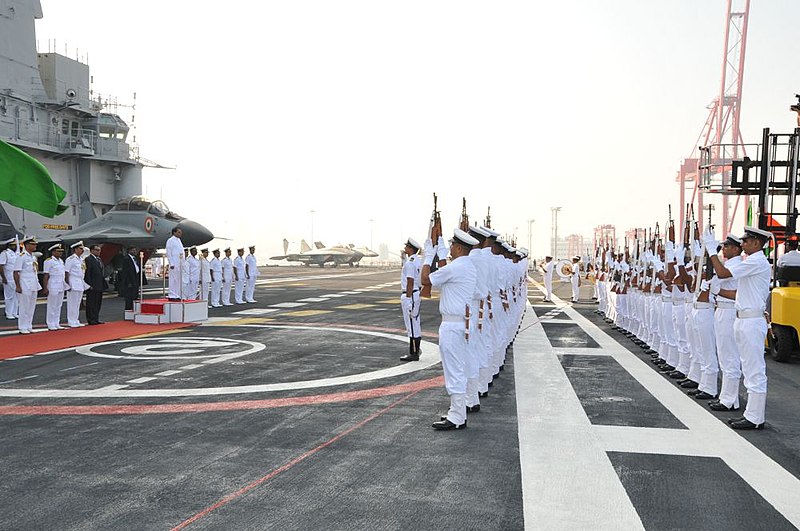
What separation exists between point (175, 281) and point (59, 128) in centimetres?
1824

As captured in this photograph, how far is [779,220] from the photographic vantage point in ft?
47.0

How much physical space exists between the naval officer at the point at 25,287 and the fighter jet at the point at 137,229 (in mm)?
9277

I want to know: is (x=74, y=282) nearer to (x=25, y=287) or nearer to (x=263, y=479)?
(x=25, y=287)

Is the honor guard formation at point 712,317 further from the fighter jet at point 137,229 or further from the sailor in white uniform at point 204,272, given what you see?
the fighter jet at point 137,229

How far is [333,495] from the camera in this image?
464 centimetres

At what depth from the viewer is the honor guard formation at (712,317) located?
6.93 meters

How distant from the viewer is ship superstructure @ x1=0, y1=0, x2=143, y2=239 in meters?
29.9

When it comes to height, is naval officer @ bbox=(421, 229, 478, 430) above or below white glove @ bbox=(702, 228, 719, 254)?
below

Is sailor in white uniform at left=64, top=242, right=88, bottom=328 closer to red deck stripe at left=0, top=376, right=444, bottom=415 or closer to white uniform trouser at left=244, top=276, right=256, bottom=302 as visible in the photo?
white uniform trouser at left=244, top=276, right=256, bottom=302

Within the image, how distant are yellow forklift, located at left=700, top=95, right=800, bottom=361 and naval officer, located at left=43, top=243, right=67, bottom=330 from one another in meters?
15.6

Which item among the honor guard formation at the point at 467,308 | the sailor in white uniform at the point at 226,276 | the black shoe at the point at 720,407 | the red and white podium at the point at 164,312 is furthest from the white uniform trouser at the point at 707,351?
the sailor in white uniform at the point at 226,276

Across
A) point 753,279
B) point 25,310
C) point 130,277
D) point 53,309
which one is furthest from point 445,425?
point 130,277

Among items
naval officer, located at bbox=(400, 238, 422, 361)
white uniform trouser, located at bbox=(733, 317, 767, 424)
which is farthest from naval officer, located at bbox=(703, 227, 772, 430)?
naval officer, located at bbox=(400, 238, 422, 361)

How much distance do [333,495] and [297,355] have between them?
270 inches
